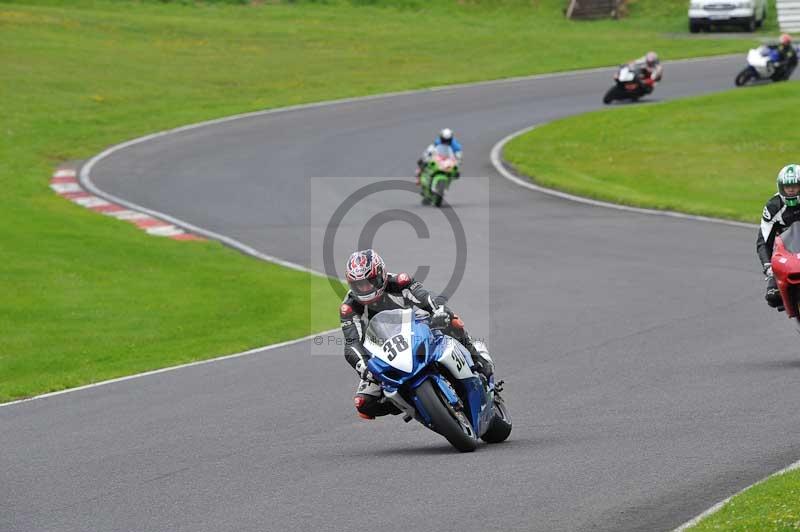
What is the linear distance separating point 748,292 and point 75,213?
49.9ft

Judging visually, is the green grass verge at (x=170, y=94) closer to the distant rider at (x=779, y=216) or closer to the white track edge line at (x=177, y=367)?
the white track edge line at (x=177, y=367)

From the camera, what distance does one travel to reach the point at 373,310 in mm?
10539

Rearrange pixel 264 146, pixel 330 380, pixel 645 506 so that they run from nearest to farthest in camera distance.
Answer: pixel 645 506 → pixel 330 380 → pixel 264 146

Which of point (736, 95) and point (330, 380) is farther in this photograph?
point (736, 95)

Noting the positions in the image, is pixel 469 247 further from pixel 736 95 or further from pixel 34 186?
pixel 736 95

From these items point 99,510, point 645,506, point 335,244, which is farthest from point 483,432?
point 335,244

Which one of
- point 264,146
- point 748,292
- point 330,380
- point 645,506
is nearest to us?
point 645,506

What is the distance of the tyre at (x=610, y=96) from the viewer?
1657 inches

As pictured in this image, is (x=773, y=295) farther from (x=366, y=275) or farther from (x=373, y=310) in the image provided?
(x=366, y=275)

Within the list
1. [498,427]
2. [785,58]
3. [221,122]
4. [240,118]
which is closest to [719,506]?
[498,427]

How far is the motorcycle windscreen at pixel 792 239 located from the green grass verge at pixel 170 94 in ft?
23.6

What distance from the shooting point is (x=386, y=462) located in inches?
393

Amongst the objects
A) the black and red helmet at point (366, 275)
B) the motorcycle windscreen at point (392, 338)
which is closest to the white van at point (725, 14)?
the black and red helmet at point (366, 275)

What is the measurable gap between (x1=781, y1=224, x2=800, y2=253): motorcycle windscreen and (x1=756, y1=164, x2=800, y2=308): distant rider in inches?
15.8
